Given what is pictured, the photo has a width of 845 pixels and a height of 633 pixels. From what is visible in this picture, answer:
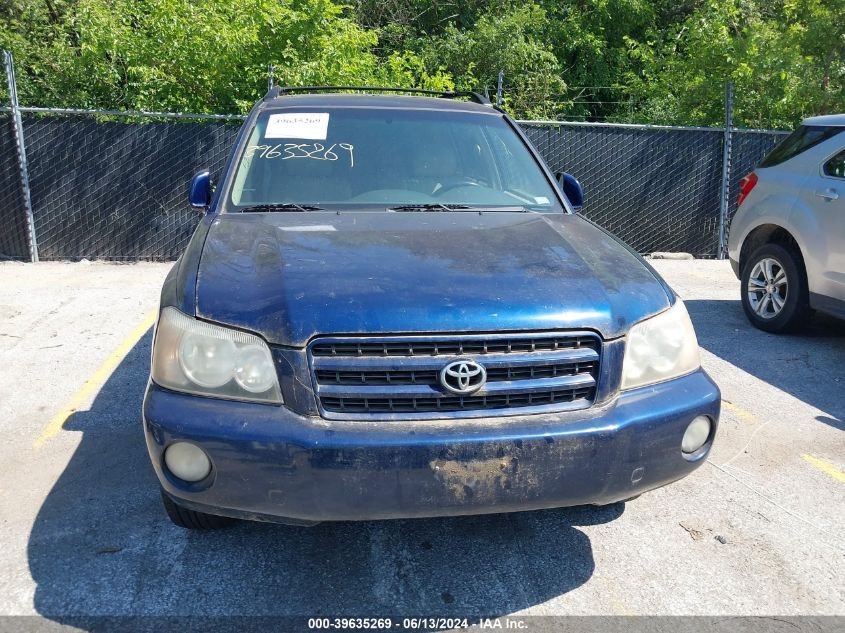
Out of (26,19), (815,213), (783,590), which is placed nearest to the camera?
(783,590)

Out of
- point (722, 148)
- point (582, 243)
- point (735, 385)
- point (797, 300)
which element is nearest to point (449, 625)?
point (582, 243)

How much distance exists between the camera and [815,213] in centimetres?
609

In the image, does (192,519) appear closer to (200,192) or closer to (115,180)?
(200,192)

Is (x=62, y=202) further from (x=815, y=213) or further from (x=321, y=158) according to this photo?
(x=815, y=213)

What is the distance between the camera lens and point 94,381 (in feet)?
17.2

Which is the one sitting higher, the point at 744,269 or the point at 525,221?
the point at 525,221

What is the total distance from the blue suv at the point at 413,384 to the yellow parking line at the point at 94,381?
1.72 m

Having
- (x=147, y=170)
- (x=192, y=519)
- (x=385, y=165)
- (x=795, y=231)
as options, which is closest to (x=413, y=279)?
(x=192, y=519)

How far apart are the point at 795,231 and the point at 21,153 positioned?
8217mm

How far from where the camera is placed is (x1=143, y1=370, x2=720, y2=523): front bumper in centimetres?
247

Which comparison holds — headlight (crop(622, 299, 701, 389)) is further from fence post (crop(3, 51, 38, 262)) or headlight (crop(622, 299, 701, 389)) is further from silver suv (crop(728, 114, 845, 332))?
Result: fence post (crop(3, 51, 38, 262))

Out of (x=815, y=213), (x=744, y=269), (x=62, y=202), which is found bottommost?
(x=62, y=202)

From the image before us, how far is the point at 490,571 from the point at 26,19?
1468cm

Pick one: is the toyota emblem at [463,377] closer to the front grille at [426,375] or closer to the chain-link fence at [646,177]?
the front grille at [426,375]
